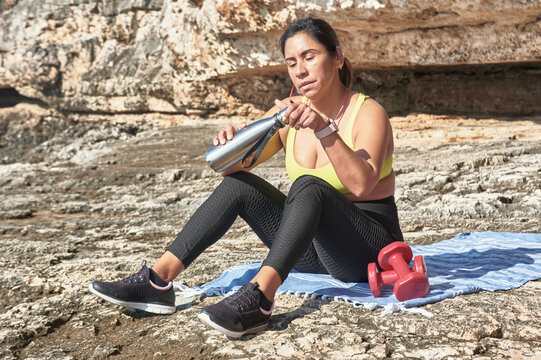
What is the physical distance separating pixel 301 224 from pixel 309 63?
0.71 m

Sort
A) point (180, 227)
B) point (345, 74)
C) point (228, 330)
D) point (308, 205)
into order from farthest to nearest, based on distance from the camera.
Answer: point (180, 227) < point (345, 74) < point (308, 205) < point (228, 330)

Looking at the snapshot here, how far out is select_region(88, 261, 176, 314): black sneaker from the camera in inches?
91.3

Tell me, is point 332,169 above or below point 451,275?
above

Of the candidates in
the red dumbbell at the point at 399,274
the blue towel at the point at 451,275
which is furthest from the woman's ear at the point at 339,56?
the blue towel at the point at 451,275

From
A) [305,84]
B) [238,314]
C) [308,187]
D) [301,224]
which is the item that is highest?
[305,84]

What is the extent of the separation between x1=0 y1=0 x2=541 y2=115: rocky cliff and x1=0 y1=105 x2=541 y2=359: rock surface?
1.65 ft

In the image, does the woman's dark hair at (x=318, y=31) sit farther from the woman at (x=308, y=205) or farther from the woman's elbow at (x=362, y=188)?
the woman's elbow at (x=362, y=188)

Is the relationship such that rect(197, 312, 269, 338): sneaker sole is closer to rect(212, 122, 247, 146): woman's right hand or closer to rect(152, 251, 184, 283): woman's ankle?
rect(152, 251, 184, 283): woman's ankle

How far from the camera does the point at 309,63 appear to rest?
243cm

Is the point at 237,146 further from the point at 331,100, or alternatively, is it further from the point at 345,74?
the point at 345,74

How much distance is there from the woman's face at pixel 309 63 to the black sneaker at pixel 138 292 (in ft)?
3.33

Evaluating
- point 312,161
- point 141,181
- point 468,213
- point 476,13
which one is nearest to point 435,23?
point 476,13

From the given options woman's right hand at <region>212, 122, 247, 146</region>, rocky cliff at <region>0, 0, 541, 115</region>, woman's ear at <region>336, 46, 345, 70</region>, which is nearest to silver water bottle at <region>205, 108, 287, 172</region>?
woman's right hand at <region>212, 122, 247, 146</region>

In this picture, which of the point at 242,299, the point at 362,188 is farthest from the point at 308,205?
the point at 242,299
